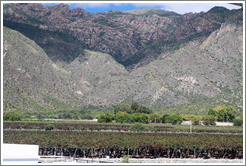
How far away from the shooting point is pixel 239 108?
123062 millimetres

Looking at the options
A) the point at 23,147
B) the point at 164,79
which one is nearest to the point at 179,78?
the point at 164,79

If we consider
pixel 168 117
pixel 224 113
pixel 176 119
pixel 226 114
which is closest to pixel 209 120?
pixel 176 119

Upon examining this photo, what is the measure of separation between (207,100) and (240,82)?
14011 millimetres

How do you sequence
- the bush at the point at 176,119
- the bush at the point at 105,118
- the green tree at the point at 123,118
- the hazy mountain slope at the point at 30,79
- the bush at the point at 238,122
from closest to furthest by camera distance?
the bush at the point at 238,122 → the bush at the point at 176,119 → the bush at the point at 105,118 → the green tree at the point at 123,118 → the hazy mountain slope at the point at 30,79

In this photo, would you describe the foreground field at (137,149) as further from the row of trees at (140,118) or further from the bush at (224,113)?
the bush at (224,113)

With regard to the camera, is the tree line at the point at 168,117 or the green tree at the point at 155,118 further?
the green tree at the point at 155,118

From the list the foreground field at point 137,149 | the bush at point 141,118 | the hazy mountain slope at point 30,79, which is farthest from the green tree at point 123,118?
the foreground field at point 137,149

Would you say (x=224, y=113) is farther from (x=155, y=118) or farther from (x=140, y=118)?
(x=140, y=118)

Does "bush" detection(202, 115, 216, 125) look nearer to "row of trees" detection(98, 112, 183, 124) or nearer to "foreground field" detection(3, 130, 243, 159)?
"row of trees" detection(98, 112, 183, 124)

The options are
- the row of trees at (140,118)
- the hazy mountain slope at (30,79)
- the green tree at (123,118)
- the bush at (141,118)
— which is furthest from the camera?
the hazy mountain slope at (30,79)

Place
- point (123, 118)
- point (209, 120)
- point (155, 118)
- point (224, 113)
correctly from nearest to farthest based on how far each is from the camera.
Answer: point (209, 120) → point (123, 118) → point (155, 118) → point (224, 113)

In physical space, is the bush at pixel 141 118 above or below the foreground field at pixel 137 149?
below

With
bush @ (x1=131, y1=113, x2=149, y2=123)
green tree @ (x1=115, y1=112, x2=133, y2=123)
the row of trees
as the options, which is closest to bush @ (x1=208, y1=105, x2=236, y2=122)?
the row of trees

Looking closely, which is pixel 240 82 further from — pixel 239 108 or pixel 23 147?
pixel 23 147
